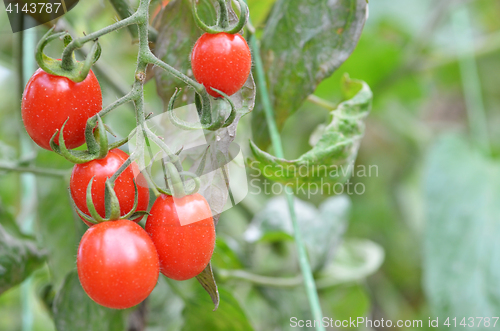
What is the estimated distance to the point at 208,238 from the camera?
0.87 feet

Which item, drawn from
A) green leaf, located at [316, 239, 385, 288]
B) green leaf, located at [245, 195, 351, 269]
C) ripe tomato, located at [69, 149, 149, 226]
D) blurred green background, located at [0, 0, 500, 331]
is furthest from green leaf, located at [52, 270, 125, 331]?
green leaf, located at [316, 239, 385, 288]

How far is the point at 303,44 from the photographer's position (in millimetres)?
430

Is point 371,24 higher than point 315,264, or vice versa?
point 371,24

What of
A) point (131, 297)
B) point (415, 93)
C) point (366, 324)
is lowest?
point (366, 324)

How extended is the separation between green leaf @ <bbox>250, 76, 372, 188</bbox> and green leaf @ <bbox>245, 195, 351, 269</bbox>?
0.26 m

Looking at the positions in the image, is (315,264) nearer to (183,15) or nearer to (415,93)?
(183,15)

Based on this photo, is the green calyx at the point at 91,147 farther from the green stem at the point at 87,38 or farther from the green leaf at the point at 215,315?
the green leaf at the point at 215,315

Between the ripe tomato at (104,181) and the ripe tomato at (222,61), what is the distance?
0.25 ft

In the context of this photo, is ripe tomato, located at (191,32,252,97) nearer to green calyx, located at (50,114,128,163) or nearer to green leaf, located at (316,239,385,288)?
green calyx, located at (50,114,128,163)

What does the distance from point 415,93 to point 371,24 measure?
265 millimetres

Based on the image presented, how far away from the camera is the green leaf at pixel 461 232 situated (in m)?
0.65

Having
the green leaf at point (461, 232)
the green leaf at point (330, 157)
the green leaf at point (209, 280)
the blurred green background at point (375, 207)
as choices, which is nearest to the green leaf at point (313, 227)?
the blurred green background at point (375, 207)

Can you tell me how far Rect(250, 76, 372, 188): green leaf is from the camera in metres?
0.38

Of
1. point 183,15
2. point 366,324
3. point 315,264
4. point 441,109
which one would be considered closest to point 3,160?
point 183,15
